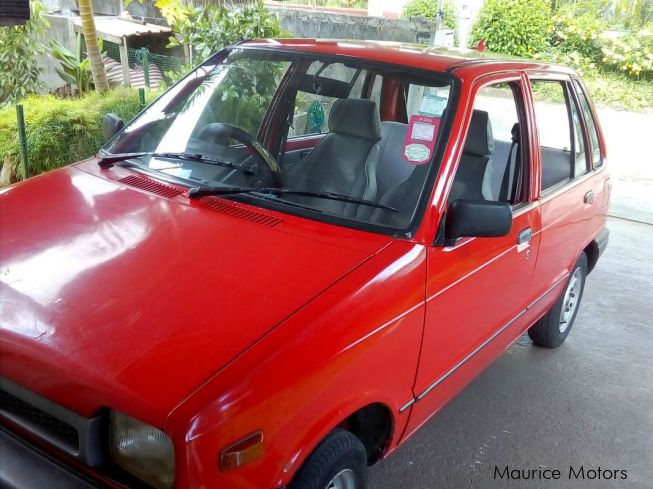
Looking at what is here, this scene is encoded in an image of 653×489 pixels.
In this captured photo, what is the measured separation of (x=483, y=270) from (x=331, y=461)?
1.12m

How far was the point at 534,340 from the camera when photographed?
4301mm

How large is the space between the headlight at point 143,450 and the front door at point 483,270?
1.05 metres

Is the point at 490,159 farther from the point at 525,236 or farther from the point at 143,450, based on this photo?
the point at 143,450

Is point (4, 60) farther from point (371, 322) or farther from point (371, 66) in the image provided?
point (371, 322)

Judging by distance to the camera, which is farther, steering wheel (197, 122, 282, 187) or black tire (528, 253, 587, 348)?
black tire (528, 253, 587, 348)

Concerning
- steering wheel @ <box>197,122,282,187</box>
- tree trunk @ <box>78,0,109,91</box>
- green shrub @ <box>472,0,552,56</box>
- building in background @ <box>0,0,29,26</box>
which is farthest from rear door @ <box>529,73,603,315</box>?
green shrub @ <box>472,0,552,56</box>

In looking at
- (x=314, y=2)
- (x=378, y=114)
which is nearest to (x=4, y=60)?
(x=378, y=114)

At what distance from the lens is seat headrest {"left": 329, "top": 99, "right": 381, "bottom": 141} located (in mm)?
2984

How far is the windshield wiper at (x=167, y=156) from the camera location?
109 inches

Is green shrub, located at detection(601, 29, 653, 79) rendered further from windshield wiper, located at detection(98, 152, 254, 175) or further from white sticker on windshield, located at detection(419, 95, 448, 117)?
windshield wiper, located at detection(98, 152, 254, 175)

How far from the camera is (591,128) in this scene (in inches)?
160

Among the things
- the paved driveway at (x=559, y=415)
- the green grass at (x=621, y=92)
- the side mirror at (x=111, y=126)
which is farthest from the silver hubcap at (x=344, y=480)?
the green grass at (x=621, y=92)

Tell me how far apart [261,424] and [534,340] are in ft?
9.79

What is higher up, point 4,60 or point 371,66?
point 371,66
